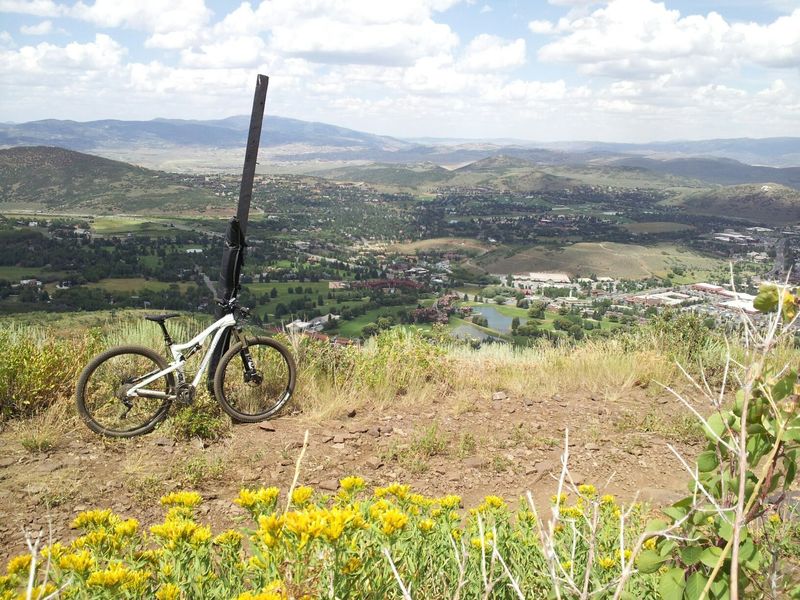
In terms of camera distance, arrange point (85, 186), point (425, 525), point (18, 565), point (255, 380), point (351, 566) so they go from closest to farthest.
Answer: point (351, 566), point (18, 565), point (425, 525), point (255, 380), point (85, 186)

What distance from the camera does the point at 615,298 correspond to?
42.3m

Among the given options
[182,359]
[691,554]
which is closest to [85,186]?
[182,359]

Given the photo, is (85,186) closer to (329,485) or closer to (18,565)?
(329,485)

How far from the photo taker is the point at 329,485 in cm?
418

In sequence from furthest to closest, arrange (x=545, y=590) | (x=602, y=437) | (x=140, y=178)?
(x=140, y=178) → (x=602, y=437) → (x=545, y=590)

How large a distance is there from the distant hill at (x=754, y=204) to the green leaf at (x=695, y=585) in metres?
102

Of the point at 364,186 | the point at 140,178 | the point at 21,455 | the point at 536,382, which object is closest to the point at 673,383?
the point at 536,382

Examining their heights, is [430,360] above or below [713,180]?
below

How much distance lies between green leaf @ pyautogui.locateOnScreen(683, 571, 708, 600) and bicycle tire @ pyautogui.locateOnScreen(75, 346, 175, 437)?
4.47 metres

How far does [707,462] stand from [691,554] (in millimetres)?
252

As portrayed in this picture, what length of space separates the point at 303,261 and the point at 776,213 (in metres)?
85.8

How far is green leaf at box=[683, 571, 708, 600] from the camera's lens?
140cm

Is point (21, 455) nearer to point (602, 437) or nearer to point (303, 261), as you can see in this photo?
point (602, 437)

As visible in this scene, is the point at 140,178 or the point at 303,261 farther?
the point at 140,178
